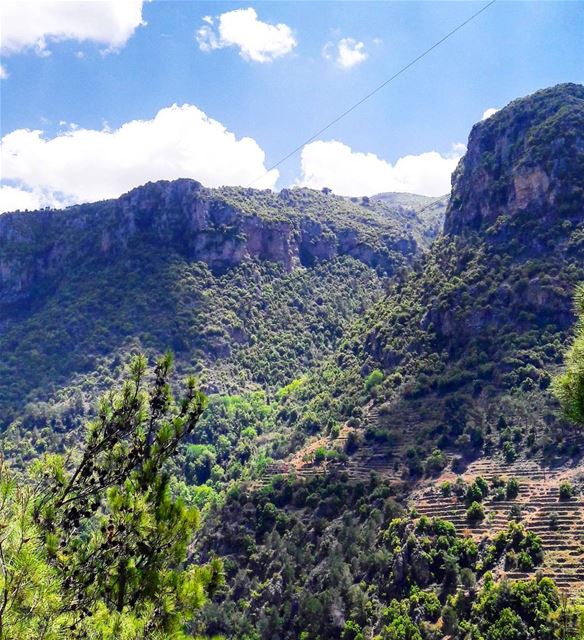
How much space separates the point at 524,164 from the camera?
53.2m

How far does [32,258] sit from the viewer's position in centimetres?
8681

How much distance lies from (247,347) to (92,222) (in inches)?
1444

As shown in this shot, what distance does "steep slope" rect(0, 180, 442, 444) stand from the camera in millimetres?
69188

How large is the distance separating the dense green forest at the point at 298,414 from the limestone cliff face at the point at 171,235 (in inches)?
16.5

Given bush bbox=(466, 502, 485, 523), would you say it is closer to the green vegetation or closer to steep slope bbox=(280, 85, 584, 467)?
steep slope bbox=(280, 85, 584, 467)

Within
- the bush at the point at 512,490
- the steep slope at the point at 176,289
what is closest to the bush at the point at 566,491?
the bush at the point at 512,490

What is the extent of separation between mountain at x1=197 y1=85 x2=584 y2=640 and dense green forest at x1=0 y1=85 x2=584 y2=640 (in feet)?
0.52

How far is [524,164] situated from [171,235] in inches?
2212

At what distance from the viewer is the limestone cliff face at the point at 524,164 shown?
1993 inches

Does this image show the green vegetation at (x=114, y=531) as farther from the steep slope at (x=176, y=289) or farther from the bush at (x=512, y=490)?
the steep slope at (x=176, y=289)

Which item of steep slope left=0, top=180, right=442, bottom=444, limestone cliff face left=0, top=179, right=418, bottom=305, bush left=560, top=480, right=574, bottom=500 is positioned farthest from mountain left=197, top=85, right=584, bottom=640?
limestone cliff face left=0, top=179, right=418, bottom=305

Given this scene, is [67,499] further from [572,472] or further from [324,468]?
[324,468]

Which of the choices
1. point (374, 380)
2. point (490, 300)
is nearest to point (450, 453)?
point (374, 380)

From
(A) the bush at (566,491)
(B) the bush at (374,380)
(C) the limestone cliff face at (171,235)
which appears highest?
(C) the limestone cliff face at (171,235)
